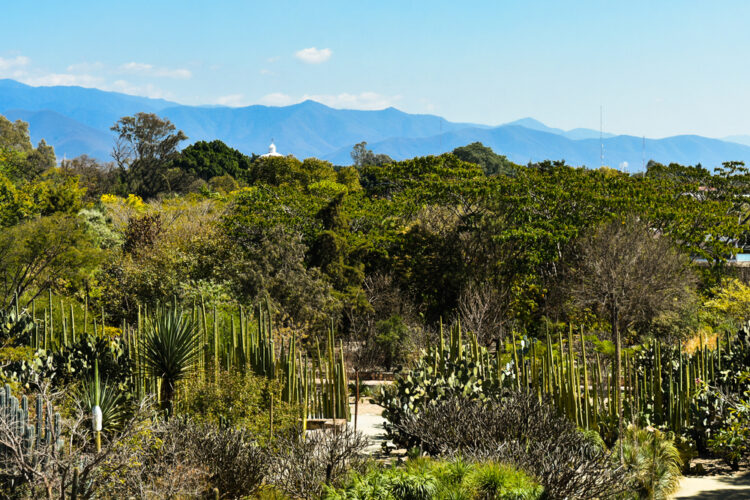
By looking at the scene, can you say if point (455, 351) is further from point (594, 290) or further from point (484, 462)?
point (594, 290)

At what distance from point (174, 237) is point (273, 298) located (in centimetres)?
692

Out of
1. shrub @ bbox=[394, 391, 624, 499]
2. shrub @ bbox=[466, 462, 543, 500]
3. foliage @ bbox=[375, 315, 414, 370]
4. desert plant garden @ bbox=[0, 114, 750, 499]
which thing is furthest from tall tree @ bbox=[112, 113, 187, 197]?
shrub @ bbox=[466, 462, 543, 500]

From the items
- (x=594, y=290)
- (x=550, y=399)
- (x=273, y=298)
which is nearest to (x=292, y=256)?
(x=273, y=298)

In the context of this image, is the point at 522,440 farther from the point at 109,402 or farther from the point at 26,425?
the point at 26,425

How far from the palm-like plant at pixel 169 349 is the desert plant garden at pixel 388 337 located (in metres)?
0.04

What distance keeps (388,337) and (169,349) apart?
9.85 metres

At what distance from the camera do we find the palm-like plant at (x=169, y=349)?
1136 cm

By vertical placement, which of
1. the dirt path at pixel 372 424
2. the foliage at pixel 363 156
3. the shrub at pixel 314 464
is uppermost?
the foliage at pixel 363 156

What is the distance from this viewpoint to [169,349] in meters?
11.5

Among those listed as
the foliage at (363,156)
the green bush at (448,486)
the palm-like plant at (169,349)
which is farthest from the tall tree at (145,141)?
the green bush at (448,486)

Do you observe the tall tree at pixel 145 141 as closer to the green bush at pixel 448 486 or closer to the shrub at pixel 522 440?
the shrub at pixel 522 440

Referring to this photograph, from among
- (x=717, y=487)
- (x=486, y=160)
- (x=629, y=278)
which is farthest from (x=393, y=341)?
(x=486, y=160)

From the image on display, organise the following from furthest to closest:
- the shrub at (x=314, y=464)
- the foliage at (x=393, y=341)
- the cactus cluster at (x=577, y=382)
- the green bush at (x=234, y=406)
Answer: the foliage at (x=393, y=341) < the cactus cluster at (x=577, y=382) < the green bush at (x=234, y=406) < the shrub at (x=314, y=464)

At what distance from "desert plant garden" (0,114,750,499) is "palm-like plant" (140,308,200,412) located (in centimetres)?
4
